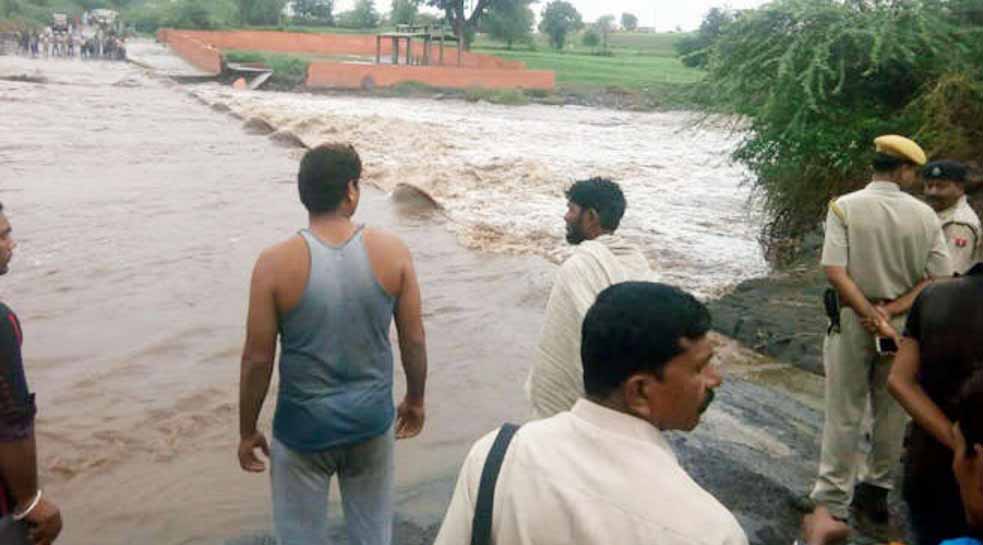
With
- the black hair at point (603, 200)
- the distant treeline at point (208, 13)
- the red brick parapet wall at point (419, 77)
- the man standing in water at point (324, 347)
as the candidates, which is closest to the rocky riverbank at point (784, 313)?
the black hair at point (603, 200)

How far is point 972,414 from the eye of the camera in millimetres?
2100

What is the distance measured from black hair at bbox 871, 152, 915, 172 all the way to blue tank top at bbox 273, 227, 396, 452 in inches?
96.9

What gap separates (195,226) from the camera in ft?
49.9

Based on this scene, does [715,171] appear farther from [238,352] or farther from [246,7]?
[246,7]

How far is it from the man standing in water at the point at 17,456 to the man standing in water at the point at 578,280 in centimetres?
172

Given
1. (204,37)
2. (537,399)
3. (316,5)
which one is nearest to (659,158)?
(537,399)

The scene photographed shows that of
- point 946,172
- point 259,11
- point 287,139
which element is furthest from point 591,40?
point 946,172

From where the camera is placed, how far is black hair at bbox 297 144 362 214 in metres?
3.52

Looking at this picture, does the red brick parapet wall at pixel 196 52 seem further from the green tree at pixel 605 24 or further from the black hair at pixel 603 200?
the green tree at pixel 605 24

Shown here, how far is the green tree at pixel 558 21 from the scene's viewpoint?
90938 mm

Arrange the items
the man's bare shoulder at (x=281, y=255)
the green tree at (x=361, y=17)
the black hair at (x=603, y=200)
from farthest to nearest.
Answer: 1. the green tree at (x=361, y=17)
2. the black hair at (x=603, y=200)
3. the man's bare shoulder at (x=281, y=255)

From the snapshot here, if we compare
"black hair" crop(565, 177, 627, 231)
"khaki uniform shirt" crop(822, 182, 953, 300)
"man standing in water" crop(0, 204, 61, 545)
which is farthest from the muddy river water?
"man standing in water" crop(0, 204, 61, 545)

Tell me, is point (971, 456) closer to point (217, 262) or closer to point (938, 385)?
point (938, 385)

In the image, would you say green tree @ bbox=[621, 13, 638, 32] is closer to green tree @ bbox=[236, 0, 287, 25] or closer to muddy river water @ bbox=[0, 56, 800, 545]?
green tree @ bbox=[236, 0, 287, 25]
